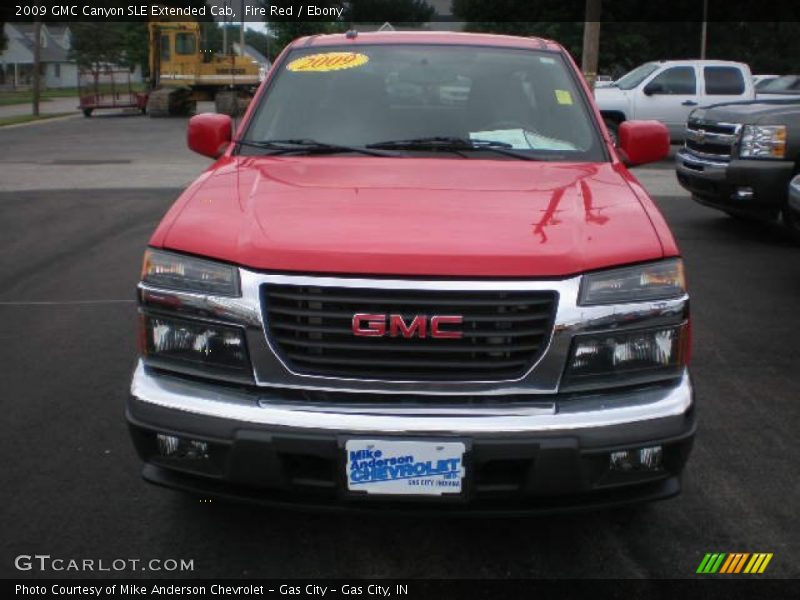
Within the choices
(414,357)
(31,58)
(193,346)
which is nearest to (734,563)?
(414,357)

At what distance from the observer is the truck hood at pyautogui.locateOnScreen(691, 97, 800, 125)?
28.3 feet

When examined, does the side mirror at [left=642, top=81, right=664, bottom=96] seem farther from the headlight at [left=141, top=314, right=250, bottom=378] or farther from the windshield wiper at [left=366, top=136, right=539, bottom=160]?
the headlight at [left=141, top=314, right=250, bottom=378]

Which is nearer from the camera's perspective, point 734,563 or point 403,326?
point 403,326

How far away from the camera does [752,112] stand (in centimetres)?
891

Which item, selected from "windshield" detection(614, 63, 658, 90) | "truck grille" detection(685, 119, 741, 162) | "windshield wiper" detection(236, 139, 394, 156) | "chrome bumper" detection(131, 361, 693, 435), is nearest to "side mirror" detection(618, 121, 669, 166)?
"windshield wiper" detection(236, 139, 394, 156)

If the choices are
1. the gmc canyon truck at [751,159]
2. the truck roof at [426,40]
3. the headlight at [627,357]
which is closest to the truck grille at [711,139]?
the gmc canyon truck at [751,159]

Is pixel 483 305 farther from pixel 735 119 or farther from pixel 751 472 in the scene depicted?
pixel 735 119

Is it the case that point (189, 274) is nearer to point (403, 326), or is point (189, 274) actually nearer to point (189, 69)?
point (403, 326)

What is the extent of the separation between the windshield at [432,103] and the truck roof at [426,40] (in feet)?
0.24

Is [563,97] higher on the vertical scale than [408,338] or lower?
higher

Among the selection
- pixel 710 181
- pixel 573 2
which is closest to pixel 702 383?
pixel 710 181

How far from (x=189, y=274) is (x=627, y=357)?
1376 mm

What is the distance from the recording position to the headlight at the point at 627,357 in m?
2.86

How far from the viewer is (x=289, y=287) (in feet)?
9.23
